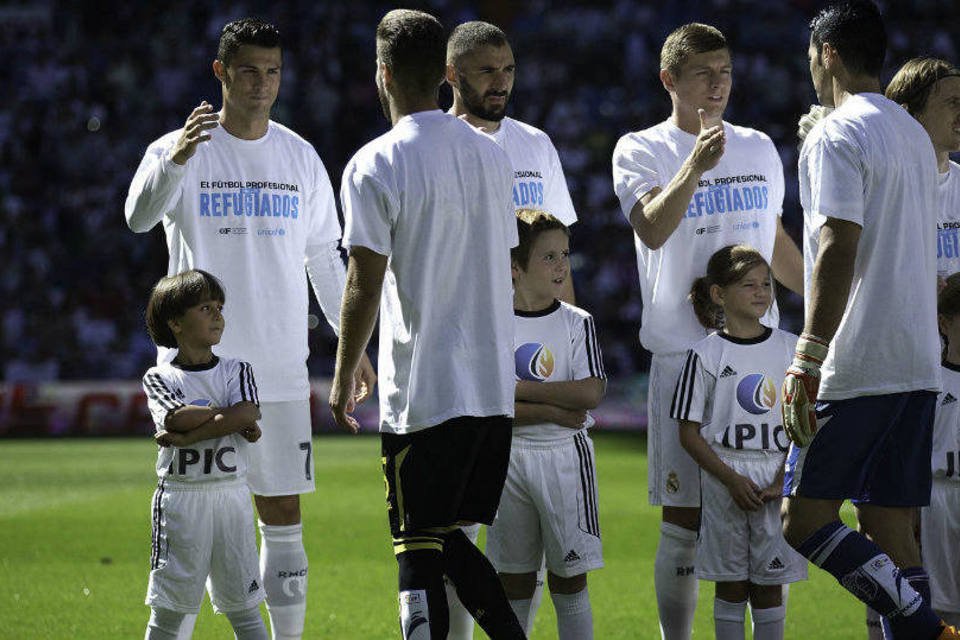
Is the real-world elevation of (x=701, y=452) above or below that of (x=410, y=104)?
below

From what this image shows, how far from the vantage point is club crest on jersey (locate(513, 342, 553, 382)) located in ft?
18.3

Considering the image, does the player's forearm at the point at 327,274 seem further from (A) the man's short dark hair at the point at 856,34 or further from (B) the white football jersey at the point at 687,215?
(A) the man's short dark hair at the point at 856,34

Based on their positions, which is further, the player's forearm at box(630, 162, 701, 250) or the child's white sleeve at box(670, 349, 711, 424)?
the child's white sleeve at box(670, 349, 711, 424)

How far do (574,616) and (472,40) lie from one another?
235cm

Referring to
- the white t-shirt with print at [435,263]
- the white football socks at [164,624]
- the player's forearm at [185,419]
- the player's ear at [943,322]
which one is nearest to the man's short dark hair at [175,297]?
the player's forearm at [185,419]

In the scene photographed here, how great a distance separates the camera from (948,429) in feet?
18.6

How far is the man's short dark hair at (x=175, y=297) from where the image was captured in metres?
5.21

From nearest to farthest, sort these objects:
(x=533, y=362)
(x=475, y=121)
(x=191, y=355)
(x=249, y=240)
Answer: (x=191, y=355) → (x=533, y=362) → (x=249, y=240) → (x=475, y=121)

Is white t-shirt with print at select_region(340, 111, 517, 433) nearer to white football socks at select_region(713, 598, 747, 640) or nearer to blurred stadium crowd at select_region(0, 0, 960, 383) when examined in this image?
white football socks at select_region(713, 598, 747, 640)

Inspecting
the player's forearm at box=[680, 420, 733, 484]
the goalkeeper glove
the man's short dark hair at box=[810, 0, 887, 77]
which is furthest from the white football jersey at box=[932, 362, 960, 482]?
the man's short dark hair at box=[810, 0, 887, 77]

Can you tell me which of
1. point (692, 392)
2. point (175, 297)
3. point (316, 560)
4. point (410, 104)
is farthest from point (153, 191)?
point (316, 560)

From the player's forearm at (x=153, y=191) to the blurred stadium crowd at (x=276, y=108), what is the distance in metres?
14.6

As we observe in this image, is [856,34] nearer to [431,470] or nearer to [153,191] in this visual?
[431,470]

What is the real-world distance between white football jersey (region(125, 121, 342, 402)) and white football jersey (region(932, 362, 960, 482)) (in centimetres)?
255
